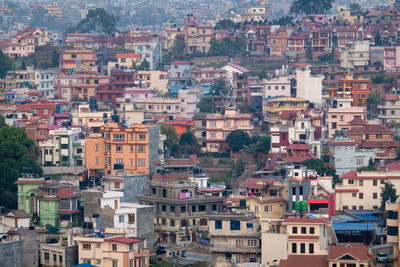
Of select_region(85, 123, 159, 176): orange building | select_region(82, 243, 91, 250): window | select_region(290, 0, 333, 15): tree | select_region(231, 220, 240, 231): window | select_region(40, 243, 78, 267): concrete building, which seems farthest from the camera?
select_region(290, 0, 333, 15): tree

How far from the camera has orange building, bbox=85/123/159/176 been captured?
72125mm

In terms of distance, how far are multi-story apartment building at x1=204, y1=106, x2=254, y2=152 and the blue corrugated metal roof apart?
72.0ft

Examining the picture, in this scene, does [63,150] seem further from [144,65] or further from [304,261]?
[144,65]

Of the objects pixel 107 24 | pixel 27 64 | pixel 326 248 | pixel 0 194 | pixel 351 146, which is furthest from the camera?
pixel 107 24

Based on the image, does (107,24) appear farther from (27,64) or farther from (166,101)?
(166,101)

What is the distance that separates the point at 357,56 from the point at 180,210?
140 ft

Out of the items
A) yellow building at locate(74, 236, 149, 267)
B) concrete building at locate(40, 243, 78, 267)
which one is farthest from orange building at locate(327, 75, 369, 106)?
concrete building at locate(40, 243, 78, 267)

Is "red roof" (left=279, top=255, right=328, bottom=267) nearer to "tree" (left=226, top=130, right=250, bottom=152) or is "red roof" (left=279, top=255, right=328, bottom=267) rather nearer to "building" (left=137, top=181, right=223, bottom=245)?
"building" (left=137, top=181, right=223, bottom=245)

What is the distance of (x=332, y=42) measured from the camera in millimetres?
110812

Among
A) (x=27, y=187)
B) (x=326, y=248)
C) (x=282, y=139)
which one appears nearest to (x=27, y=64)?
(x=282, y=139)

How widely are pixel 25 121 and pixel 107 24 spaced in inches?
1988

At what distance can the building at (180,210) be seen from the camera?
202 ft

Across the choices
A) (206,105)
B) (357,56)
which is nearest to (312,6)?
(357,56)

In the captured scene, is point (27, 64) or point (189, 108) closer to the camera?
point (189, 108)
